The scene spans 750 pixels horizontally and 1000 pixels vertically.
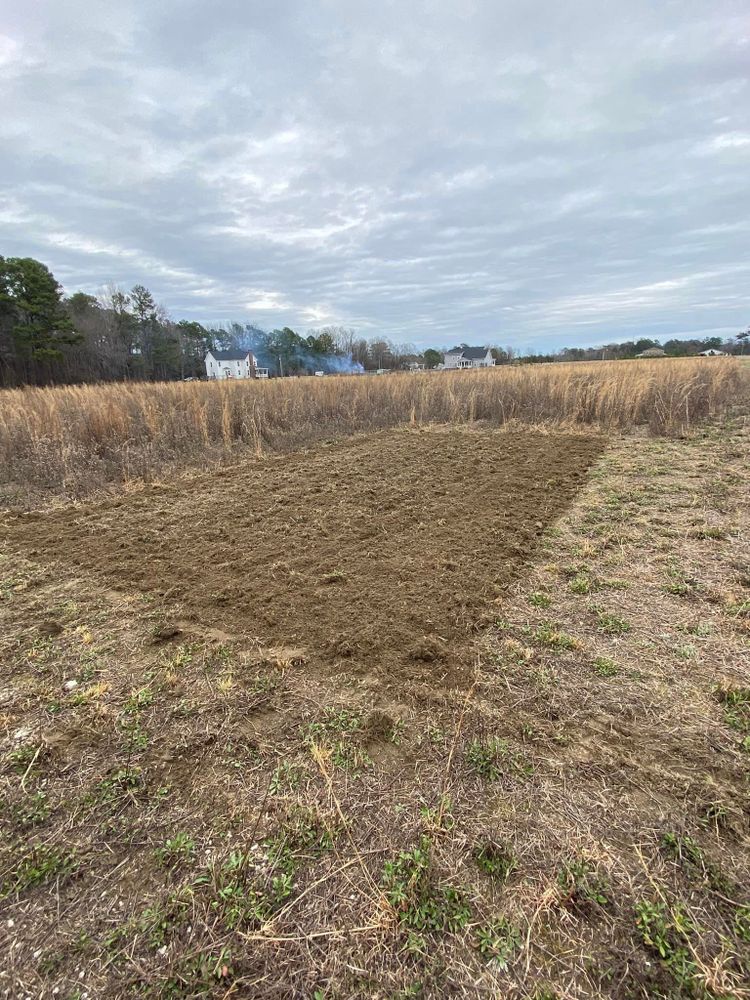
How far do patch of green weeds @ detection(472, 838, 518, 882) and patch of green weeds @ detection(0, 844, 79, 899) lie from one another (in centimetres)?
115

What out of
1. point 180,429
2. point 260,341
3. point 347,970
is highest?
point 260,341

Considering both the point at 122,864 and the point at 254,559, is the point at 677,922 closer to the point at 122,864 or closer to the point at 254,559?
the point at 122,864

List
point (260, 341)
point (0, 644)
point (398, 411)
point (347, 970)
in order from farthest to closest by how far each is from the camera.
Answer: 1. point (260, 341)
2. point (398, 411)
3. point (0, 644)
4. point (347, 970)

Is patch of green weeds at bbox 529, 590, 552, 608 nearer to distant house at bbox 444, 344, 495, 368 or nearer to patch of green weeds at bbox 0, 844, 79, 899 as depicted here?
patch of green weeds at bbox 0, 844, 79, 899

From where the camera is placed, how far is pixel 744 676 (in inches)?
72.2

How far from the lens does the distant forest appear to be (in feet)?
82.3

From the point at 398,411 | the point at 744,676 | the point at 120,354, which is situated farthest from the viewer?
the point at 120,354

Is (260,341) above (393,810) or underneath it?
above

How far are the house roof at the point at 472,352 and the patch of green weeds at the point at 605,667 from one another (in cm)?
5933

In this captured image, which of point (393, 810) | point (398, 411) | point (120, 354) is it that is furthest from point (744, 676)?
point (120, 354)

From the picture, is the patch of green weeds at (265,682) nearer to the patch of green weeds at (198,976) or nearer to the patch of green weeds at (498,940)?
the patch of green weeds at (198,976)

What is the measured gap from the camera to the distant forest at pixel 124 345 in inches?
988

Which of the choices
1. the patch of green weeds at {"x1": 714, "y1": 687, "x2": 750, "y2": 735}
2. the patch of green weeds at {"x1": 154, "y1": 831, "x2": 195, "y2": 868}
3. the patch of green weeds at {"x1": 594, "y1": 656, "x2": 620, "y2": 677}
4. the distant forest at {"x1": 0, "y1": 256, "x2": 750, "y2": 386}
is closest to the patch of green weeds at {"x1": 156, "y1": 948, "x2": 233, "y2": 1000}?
the patch of green weeds at {"x1": 154, "y1": 831, "x2": 195, "y2": 868}

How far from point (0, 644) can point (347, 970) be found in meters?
2.26
